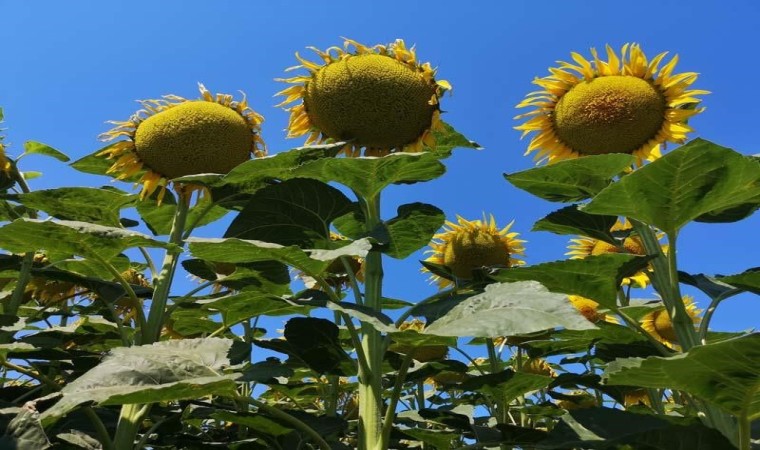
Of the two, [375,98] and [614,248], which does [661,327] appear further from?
[375,98]

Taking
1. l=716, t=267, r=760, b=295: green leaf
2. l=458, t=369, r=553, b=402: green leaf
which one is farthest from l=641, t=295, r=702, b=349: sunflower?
l=716, t=267, r=760, b=295: green leaf

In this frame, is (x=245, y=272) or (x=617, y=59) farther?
(x=617, y=59)

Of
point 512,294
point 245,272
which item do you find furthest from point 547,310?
point 245,272

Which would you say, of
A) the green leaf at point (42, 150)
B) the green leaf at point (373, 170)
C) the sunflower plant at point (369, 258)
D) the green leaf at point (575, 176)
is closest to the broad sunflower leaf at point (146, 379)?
the sunflower plant at point (369, 258)

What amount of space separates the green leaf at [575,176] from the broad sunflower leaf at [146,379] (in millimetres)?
1373

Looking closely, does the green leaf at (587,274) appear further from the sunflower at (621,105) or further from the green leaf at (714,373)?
the sunflower at (621,105)

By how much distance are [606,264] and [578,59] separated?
137 cm

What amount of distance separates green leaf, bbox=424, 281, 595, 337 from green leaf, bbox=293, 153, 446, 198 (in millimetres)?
638

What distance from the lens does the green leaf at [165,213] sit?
3.42 metres

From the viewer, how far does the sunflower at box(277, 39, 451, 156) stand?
2.74 metres

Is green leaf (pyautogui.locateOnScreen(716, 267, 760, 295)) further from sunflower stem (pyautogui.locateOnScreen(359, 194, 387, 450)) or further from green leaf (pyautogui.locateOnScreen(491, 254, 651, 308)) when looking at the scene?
sunflower stem (pyautogui.locateOnScreen(359, 194, 387, 450))

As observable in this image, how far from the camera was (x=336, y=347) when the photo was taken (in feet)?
8.67

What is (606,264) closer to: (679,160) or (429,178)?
(679,160)

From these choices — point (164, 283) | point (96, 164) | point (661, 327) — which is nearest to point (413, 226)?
point (164, 283)
